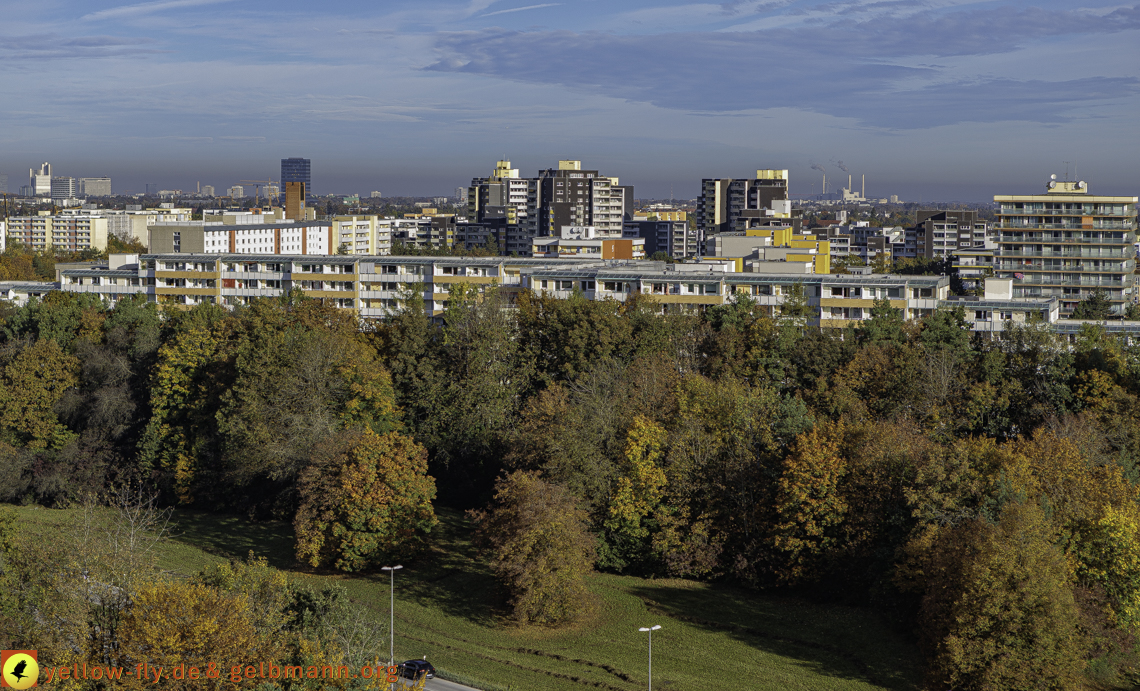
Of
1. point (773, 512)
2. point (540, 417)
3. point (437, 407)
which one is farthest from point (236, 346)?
point (773, 512)

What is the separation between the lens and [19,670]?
22.3m

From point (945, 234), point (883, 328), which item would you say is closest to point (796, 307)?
point (883, 328)

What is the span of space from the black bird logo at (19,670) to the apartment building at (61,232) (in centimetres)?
13123

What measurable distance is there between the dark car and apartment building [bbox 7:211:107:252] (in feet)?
424

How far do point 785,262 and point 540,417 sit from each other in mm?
29014

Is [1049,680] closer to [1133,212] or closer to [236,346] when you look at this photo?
[236,346]

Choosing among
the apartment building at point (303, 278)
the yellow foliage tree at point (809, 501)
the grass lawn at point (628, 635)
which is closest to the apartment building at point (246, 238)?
the apartment building at point (303, 278)

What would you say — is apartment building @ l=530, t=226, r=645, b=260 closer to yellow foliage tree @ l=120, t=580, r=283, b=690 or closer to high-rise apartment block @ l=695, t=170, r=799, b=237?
high-rise apartment block @ l=695, t=170, r=799, b=237

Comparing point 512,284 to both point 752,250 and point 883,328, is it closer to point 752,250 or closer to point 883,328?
point 752,250

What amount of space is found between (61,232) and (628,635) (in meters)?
136

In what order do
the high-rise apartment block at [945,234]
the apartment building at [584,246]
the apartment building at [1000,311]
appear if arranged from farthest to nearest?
1. the high-rise apartment block at [945,234]
2. the apartment building at [584,246]
3. the apartment building at [1000,311]

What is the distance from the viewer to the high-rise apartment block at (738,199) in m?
154

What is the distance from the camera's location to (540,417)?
40.7 m

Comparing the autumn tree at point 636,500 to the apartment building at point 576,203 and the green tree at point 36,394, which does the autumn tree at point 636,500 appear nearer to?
the green tree at point 36,394
